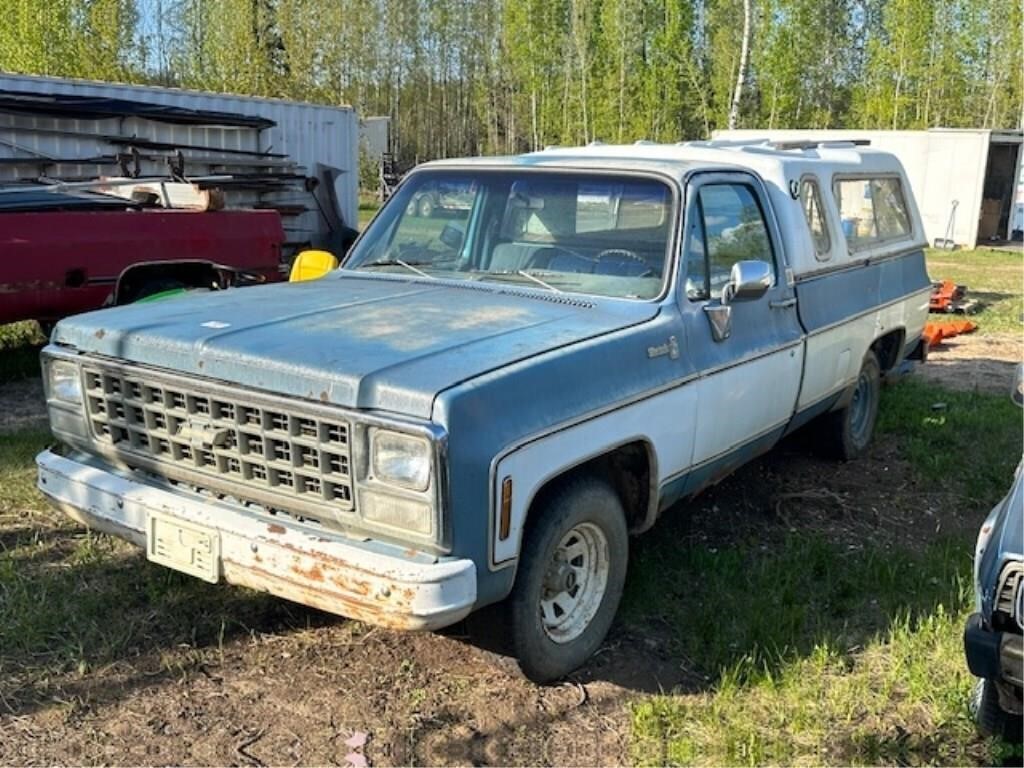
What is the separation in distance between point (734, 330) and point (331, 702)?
2294 millimetres

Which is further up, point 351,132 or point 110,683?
point 351,132

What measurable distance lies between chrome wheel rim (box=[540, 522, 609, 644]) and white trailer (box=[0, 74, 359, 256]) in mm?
7713

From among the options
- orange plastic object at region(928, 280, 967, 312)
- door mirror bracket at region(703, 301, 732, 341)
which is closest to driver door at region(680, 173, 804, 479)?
door mirror bracket at region(703, 301, 732, 341)

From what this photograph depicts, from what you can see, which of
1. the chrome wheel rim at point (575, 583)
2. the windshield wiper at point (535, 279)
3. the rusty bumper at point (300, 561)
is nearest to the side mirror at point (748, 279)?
the windshield wiper at point (535, 279)

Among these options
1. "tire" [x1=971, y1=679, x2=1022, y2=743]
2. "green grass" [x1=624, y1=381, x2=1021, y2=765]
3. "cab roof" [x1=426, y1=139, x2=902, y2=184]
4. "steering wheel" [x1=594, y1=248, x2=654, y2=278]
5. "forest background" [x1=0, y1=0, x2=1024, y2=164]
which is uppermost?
"forest background" [x1=0, y1=0, x2=1024, y2=164]

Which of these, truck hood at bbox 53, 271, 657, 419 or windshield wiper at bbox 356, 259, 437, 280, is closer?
truck hood at bbox 53, 271, 657, 419

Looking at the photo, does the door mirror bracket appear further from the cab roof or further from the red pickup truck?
the red pickup truck

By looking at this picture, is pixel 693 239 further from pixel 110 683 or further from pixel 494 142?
pixel 494 142

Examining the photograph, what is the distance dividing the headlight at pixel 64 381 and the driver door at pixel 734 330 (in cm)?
239

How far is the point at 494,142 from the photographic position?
45.9 m

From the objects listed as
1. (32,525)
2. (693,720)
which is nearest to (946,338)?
(693,720)

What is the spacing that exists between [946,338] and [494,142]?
→ 3671 cm

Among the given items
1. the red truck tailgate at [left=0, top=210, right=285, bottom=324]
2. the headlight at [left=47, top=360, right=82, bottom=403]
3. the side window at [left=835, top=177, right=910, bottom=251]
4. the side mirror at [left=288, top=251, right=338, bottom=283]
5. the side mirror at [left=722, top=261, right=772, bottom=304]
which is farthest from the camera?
the red truck tailgate at [left=0, top=210, right=285, bottom=324]

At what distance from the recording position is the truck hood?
309 centimetres
